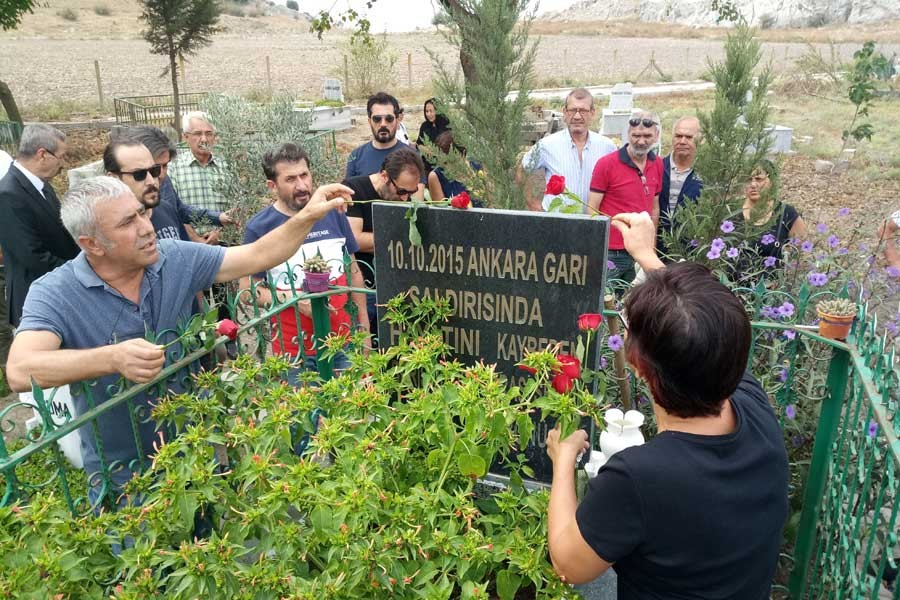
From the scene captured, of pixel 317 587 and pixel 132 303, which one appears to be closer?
pixel 317 587

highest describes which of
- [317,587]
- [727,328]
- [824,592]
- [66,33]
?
[66,33]

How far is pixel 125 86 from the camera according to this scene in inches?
1077

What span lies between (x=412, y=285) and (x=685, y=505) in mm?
1554

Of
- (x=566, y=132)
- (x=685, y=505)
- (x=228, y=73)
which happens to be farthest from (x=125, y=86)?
(x=685, y=505)

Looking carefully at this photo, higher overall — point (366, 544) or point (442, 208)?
point (442, 208)

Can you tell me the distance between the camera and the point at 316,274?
2.92 meters

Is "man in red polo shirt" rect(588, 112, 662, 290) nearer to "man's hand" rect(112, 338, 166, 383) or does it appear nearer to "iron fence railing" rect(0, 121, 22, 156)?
"man's hand" rect(112, 338, 166, 383)

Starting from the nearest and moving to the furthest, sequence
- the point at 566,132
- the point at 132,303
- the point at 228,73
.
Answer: the point at 132,303
the point at 566,132
the point at 228,73

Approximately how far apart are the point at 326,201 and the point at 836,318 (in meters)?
1.91

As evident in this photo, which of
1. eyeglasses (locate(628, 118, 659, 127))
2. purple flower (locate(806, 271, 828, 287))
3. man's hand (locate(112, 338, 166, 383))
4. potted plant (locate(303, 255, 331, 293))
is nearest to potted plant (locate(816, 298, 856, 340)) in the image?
purple flower (locate(806, 271, 828, 287))

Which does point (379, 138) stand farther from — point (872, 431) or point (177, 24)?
point (177, 24)

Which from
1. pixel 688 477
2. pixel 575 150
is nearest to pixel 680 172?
pixel 575 150

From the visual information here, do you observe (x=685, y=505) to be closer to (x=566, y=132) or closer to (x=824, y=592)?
(x=824, y=592)

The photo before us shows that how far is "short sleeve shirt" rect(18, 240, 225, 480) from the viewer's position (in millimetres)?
2191
